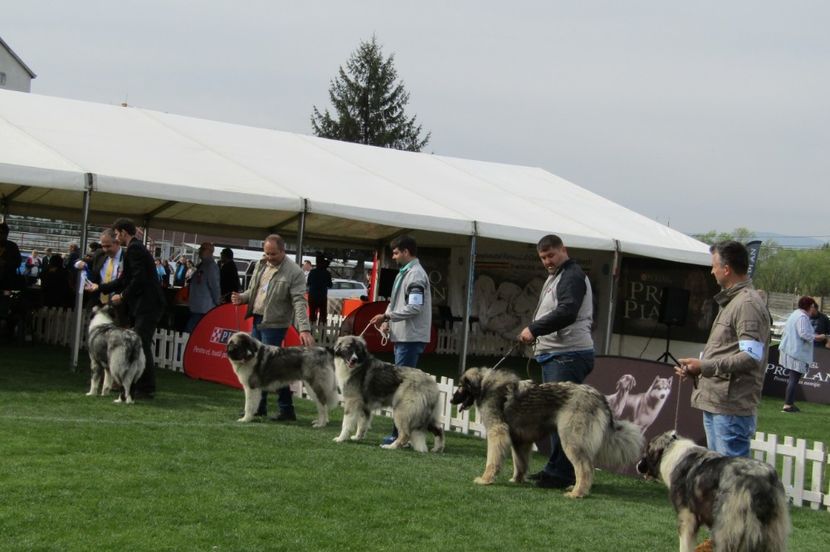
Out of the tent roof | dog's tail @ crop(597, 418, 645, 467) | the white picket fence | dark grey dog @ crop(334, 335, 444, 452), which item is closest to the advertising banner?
the tent roof

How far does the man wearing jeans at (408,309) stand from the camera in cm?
921

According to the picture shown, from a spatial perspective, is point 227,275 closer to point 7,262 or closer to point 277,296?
point 7,262

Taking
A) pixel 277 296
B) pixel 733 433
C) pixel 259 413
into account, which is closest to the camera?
pixel 733 433

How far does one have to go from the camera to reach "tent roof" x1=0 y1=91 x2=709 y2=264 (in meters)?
12.7

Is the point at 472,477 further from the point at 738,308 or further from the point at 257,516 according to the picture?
the point at 738,308

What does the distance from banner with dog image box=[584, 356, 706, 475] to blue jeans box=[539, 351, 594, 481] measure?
86cm

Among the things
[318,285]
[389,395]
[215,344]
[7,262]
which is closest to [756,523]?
[389,395]

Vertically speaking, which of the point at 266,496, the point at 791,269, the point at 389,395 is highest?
the point at 791,269

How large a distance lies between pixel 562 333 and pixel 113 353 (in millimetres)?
5270

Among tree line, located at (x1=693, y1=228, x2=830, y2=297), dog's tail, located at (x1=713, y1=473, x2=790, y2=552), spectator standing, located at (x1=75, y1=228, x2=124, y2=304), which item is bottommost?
dog's tail, located at (x1=713, y1=473, x2=790, y2=552)

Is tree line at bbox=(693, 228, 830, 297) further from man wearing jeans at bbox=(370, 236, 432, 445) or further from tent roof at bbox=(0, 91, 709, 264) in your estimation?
man wearing jeans at bbox=(370, 236, 432, 445)

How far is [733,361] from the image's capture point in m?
5.66

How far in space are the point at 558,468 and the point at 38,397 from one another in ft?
19.5

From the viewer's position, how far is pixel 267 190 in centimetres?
1338
